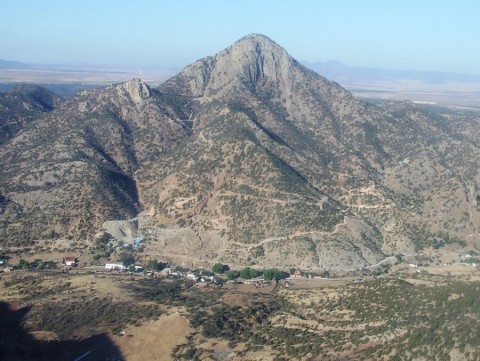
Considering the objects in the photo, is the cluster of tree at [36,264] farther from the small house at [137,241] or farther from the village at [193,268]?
the small house at [137,241]

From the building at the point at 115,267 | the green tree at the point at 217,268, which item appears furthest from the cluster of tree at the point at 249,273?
the building at the point at 115,267

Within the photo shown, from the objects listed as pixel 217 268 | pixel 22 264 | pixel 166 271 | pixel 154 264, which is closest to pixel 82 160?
pixel 22 264

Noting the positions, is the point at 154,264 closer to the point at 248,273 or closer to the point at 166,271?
the point at 166,271

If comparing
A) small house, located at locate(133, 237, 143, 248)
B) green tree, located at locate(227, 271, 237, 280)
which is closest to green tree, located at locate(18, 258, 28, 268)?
small house, located at locate(133, 237, 143, 248)

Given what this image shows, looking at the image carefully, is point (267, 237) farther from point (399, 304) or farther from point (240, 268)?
point (399, 304)

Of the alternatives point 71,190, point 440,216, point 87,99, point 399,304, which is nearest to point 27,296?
point 71,190
